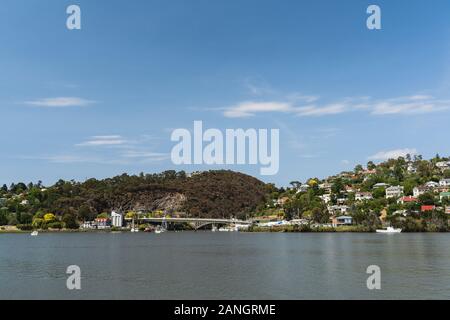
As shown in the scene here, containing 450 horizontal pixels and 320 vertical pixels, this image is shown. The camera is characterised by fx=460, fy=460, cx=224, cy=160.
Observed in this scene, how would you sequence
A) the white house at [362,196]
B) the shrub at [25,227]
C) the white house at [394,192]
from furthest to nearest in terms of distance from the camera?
1. the white house at [362,196]
2. the white house at [394,192]
3. the shrub at [25,227]

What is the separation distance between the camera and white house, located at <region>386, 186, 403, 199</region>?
160212 millimetres

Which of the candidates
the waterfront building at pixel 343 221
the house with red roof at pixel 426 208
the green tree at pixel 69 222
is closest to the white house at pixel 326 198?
the waterfront building at pixel 343 221

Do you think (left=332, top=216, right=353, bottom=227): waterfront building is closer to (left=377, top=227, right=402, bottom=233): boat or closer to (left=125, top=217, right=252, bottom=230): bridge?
(left=377, top=227, right=402, bottom=233): boat

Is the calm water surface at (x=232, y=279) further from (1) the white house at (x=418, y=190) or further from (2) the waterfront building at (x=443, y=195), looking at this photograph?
(1) the white house at (x=418, y=190)

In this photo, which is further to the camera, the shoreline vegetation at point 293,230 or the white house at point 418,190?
the white house at point 418,190

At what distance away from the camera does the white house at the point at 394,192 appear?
160m

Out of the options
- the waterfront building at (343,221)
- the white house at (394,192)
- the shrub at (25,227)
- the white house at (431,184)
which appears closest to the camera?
the waterfront building at (343,221)

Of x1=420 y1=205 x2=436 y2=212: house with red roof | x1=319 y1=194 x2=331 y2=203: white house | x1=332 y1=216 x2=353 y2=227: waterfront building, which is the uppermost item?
x1=319 y1=194 x2=331 y2=203: white house

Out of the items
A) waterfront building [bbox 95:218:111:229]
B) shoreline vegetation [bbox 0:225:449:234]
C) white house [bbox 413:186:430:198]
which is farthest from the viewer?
waterfront building [bbox 95:218:111:229]

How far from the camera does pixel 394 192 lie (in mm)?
161875

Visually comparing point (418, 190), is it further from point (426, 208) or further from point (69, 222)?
point (69, 222)

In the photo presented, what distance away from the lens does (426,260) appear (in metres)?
43.5

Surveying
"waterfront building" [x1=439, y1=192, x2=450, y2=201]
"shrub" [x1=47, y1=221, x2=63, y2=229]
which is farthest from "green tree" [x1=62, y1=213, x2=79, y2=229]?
"waterfront building" [x1=439, y1=192, x2=450, y2=201]
